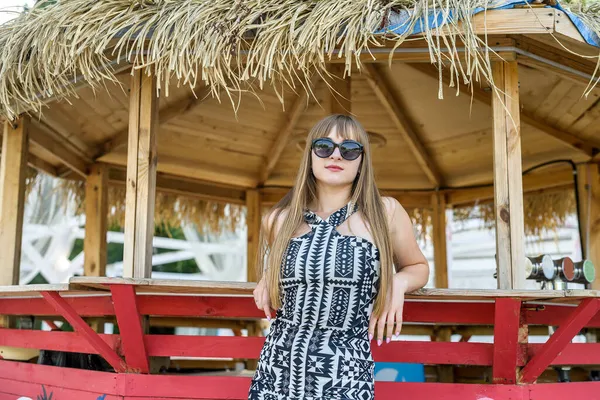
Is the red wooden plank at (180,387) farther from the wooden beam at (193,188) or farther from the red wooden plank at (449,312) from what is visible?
the wooden beam at (193,188)

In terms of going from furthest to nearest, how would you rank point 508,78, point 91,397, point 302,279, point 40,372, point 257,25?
point 40,372, point 91,397, point 508,78, point 257,25, point 302,279

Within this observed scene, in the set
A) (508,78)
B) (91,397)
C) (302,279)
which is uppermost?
(508,78)

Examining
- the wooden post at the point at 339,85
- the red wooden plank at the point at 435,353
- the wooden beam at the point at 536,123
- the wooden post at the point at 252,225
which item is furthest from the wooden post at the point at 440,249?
the red wooden plank at the point at 435,353

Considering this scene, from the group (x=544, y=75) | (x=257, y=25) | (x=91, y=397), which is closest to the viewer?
(x=257, y=25)

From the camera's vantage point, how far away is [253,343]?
A: 296 cm

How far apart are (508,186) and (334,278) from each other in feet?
4.16

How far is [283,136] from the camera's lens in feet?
18.0

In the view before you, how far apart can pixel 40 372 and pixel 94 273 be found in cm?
160

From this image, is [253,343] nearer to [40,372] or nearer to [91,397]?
[91,397]

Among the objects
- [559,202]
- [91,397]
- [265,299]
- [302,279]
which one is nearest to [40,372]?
[91,397]

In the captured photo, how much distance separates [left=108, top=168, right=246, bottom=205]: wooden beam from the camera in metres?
5.57

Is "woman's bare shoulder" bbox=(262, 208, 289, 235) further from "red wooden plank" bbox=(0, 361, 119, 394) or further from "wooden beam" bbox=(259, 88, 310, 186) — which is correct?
"wooden beam" bbox=(259, 88, 310, 186)

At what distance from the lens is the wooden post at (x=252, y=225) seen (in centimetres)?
605

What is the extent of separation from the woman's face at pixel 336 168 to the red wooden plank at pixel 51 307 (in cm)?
161
